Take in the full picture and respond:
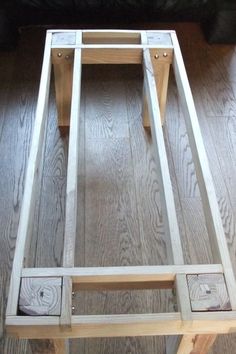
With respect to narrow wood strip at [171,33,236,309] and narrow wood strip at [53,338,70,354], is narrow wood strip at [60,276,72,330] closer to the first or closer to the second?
narrow wood strip at [53,338,70,354]

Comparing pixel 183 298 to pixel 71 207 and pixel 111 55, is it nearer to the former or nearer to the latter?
pixel 71 207

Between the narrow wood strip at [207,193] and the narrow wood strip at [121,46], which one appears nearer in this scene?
the narrow wood strip at [207,193]

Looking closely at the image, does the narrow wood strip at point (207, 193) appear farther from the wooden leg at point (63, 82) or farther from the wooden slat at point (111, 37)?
the wooden leg at point (63, 82)

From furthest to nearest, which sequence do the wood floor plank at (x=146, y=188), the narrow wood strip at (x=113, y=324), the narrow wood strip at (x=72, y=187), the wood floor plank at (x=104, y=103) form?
the wood floor plank at (x=104, y=103)
the wood floor plank at (x=146, y=188)
the narrow wood strip at (x=72, y=187)
the narrow wood strip at (x=113, y=324)

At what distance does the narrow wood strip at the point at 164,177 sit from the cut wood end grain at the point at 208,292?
0.16 ft

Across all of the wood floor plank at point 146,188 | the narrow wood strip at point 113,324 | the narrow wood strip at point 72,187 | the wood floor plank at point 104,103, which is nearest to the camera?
the narrow wood strip at point 113,324

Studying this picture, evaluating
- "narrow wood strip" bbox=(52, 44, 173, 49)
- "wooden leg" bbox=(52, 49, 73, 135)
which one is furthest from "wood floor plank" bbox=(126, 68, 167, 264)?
"narrow wood strip" bbox=(52, 44, 173, 49)

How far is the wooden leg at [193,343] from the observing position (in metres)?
0.66

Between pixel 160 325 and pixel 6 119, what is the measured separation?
1060mm

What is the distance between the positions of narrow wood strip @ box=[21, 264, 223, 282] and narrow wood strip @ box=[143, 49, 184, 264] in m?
0.03

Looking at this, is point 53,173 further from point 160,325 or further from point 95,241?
point 160,325

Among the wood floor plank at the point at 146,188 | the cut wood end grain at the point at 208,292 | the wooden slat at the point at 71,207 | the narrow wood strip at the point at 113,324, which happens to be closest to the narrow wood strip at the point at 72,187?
the wooden slat at the point at 71,207

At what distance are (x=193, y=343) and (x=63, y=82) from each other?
841 mm

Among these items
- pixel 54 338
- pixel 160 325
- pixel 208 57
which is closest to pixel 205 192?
pixel 160 325
